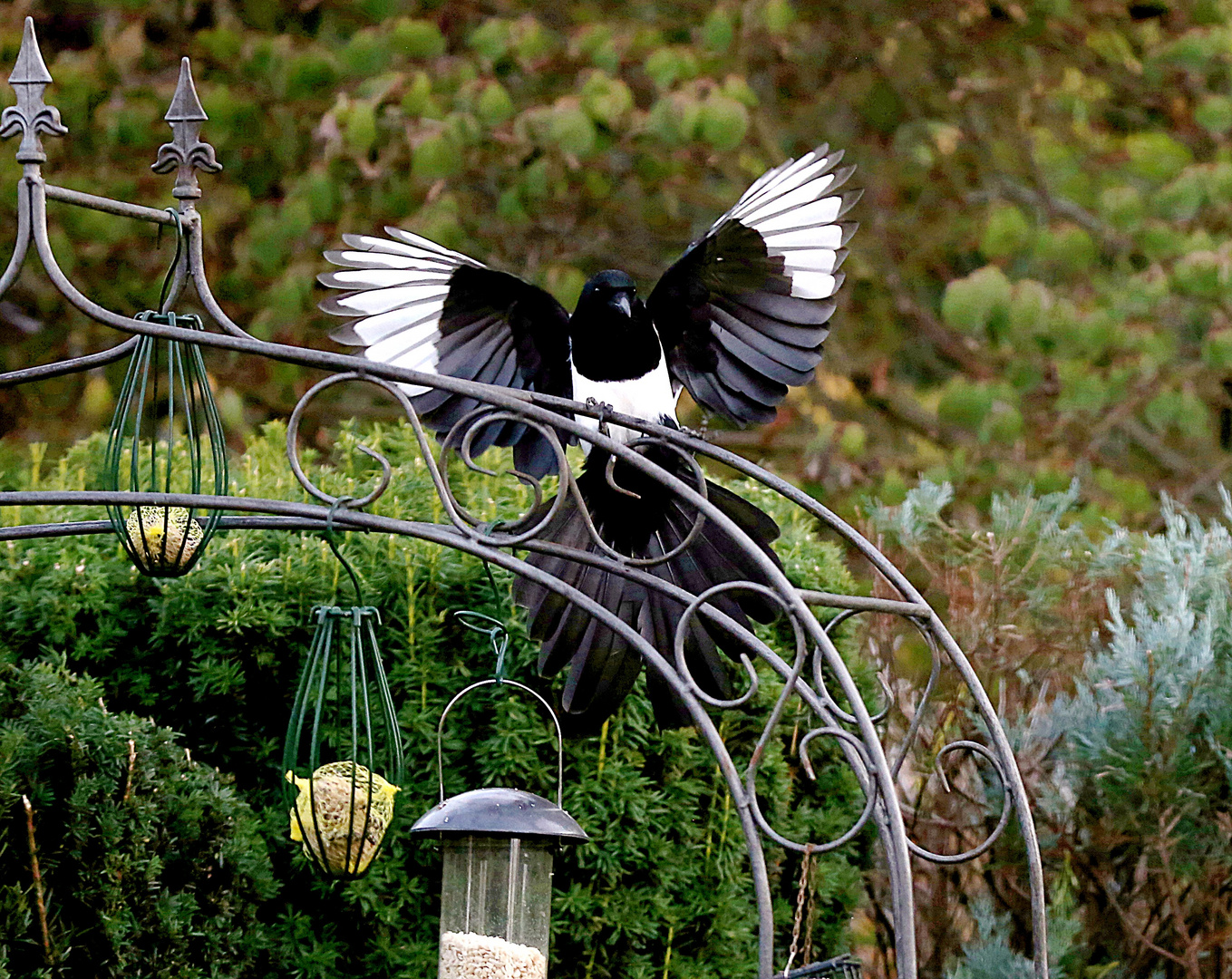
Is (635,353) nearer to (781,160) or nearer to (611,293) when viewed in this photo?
(611,293)

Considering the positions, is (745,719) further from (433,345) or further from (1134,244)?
(1134,244)

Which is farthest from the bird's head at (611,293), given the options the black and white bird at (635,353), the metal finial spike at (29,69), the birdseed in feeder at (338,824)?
the metal finial spike at (29,69)

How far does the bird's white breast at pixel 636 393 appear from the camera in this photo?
9.30ft

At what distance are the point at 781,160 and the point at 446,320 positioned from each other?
13.2 feet

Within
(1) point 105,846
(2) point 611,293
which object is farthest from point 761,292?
(1) point 105,846

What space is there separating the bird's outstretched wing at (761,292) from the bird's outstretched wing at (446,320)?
27 centimetres

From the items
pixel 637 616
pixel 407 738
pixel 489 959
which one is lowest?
pixel 489 959

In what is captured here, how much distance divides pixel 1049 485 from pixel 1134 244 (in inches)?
52.5

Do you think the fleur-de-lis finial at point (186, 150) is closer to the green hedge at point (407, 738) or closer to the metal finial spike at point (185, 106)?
the metal finial spike at point (185, 106)

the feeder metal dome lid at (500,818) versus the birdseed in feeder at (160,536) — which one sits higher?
the birdseed in feeder at (160,536)

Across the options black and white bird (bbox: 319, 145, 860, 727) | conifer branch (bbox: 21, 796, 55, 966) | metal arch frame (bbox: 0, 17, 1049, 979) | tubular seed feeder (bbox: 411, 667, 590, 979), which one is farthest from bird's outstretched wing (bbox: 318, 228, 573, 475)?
conifer branch (bbox: 21, 796, 55, 966)

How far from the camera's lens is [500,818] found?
6.93 ft

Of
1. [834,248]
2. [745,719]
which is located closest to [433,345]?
[834,248]

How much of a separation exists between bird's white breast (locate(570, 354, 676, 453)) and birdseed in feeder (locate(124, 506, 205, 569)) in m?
0.80
